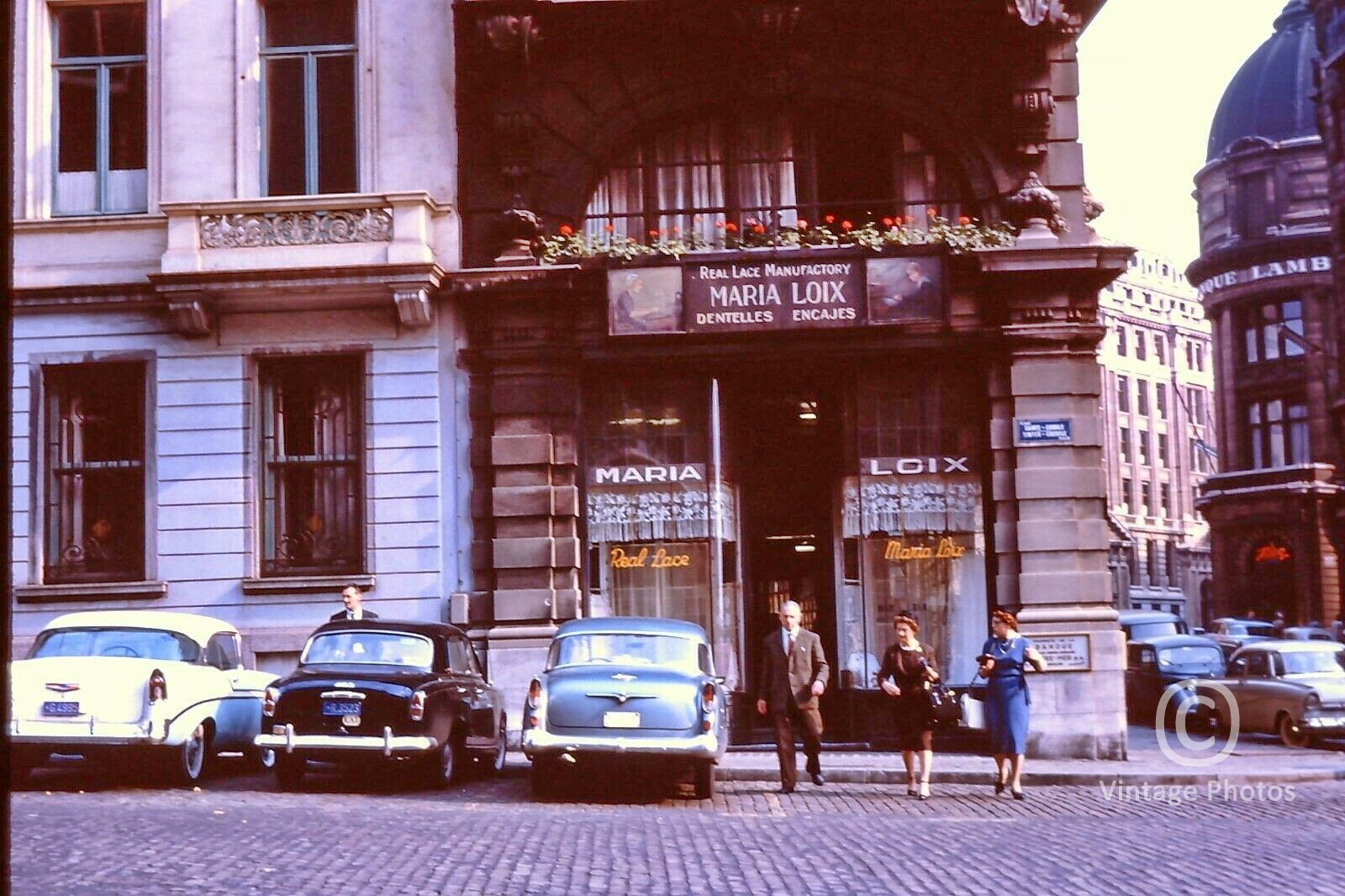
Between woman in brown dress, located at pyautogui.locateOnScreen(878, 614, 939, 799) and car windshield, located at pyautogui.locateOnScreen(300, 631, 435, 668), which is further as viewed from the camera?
car windshield, located at pyautogui.locateOnScreen(300, 631, 435, 668)

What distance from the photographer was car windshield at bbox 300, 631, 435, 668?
53.8 ft

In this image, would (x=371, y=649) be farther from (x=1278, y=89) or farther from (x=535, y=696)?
(x=1278, y=89)

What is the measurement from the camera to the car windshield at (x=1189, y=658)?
95.3 ft

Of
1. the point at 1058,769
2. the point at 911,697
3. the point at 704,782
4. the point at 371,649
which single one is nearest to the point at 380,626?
the point at 371,649

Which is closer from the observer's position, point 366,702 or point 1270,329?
point 366,702

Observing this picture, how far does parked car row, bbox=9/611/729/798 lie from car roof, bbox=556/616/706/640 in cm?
2

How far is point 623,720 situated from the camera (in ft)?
50.2

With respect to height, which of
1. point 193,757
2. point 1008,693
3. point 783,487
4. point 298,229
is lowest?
point 193,757

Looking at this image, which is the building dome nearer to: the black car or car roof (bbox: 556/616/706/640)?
car roof (bbox: 556/616/706/640)

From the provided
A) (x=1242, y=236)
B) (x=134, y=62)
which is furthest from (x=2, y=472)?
(x=1242, y=236)

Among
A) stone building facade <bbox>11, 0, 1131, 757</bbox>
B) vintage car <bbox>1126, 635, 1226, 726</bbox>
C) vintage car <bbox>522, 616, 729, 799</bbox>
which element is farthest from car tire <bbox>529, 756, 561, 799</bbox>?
vintage car <bbox>1126, 635, 1226, 726</bbox>

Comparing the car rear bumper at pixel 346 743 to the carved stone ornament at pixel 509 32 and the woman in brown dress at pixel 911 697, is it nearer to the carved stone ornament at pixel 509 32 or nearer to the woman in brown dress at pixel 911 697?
the woman in brown dress at pixel 911 697

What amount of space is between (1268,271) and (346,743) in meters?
61.6

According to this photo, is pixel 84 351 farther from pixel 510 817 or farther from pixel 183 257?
pixel 510 817
